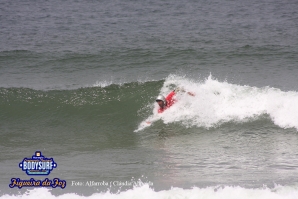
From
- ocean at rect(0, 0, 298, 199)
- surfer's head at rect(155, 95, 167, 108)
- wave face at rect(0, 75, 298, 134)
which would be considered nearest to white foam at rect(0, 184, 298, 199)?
ocean at rect(0, 0, 298, 199)

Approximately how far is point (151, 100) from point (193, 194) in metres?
7.05

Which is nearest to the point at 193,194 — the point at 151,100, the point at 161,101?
the point at 161,101

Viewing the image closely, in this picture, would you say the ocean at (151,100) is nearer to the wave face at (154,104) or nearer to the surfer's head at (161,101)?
the wave face at (154,104)

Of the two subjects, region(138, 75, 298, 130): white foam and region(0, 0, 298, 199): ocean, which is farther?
region(138, 75, 298, 130): white foam

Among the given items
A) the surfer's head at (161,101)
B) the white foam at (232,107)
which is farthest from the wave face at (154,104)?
the surfer's head at (161,101)

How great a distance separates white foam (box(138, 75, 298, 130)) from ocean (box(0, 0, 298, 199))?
0.12 ft

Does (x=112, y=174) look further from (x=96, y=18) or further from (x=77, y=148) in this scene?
(x=96, y=18)

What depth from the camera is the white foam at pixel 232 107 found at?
12797mm

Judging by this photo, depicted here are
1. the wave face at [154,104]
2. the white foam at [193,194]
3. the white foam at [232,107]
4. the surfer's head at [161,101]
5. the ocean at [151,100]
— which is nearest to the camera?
the white foam at [193,194]

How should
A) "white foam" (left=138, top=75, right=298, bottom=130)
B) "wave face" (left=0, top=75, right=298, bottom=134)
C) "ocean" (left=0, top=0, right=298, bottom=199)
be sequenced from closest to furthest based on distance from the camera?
"ocean" (left=0, top=0, right=298, bottom=199), "white foam" (left=138, top=75, right=298, bottom=130), "wave face" (left=0, top=75, right=298, bottom=134)

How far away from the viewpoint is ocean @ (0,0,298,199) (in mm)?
9195

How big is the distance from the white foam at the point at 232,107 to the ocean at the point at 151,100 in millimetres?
36

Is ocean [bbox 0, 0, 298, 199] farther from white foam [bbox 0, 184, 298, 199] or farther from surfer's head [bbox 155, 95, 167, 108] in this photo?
surfer's head [bbox 155, 95, 167, 108]

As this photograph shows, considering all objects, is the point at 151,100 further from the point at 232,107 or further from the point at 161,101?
the point at 232,107
